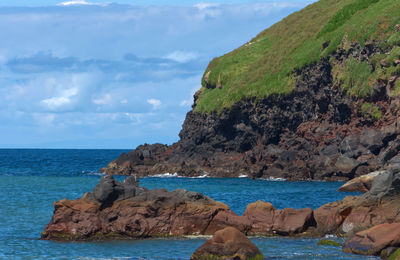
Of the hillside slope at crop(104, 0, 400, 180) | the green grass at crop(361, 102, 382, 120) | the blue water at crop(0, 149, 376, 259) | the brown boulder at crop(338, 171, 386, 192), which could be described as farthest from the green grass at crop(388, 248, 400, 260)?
the green grass at crop(361, 102, 382, 120)

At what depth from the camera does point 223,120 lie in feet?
341

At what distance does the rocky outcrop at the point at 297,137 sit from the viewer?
7588cm

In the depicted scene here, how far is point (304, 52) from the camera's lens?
337ft

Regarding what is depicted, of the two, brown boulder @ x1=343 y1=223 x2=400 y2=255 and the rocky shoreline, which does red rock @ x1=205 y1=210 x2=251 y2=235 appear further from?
brown boulder @ x1=343 y1=223 x2=400 y2=255

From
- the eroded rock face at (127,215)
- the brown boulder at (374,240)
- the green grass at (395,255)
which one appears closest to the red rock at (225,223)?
the eroded rock face at (127,215)

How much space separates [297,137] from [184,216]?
58.0 metres

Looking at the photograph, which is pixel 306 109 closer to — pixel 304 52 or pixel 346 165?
pixel 304 52

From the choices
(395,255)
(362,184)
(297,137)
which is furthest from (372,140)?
(395,255)

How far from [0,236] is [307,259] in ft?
66.0

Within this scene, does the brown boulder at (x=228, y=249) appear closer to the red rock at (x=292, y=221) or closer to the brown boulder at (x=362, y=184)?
the red rock at (x=292, y=221)

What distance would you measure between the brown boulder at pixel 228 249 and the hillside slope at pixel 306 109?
142 ft

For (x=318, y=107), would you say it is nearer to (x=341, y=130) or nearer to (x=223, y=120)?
(x=341, y=130)

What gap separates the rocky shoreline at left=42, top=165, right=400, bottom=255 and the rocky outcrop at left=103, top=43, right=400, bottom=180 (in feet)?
108

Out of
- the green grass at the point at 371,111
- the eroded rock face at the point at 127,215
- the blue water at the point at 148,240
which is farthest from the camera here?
the green grass at the point at 371,111
